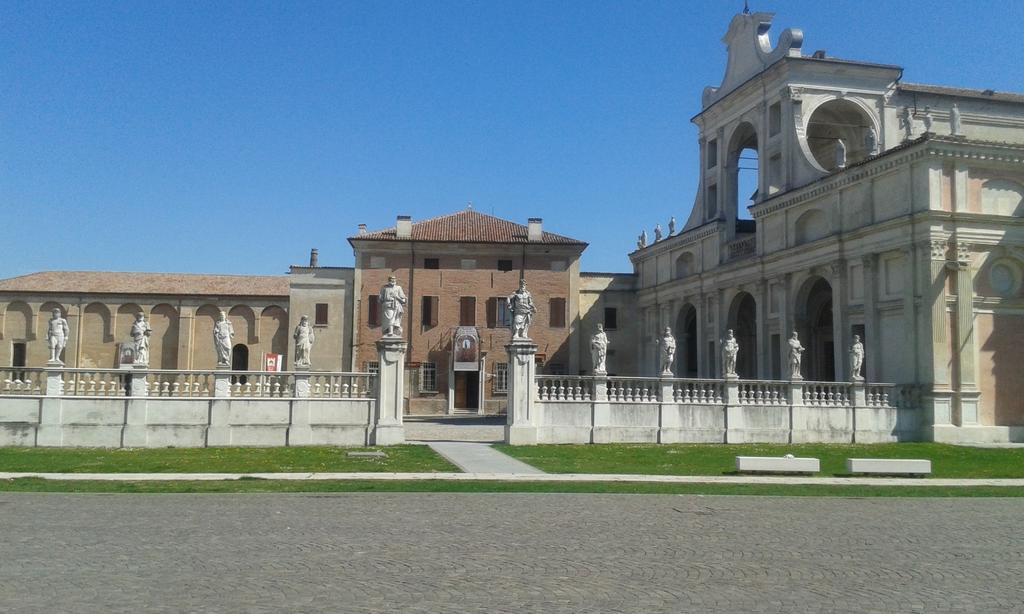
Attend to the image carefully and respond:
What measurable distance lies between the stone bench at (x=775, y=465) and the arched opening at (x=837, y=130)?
81.9 feet

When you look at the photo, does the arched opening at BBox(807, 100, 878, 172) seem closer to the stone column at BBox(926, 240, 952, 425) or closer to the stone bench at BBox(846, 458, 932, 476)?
the stone column at BBox(926, 240, 952, 425)

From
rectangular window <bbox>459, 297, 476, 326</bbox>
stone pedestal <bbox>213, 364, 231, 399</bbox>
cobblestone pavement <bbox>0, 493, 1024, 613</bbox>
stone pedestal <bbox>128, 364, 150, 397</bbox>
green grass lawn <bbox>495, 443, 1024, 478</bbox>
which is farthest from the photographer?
rectangular window <bbox>459, 297, 476, 326</bbox>

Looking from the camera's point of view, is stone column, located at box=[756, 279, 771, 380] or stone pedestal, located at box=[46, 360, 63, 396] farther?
stone column, located at box=[756, 279, 771, 380]

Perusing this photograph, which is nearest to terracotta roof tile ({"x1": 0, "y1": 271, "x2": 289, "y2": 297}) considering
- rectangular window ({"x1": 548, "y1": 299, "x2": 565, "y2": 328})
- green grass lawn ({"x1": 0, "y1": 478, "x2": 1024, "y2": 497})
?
rectangular window ({"x1": 548, "y1": 299, "x2": 565, "y2": 328})

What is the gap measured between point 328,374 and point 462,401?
28.0m

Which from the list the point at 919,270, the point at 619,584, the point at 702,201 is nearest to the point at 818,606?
A: the point at 619,584

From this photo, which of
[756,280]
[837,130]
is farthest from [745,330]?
[837,130]

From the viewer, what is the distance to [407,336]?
52750 millimetres

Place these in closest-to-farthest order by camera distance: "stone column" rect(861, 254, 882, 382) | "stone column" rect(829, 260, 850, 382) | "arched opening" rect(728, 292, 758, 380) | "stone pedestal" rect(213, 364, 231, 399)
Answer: "stone pedestal" rect(213, 364, 231, 399) < "stone column" rect(861, 254, 882, 382) < "stone column" rect(829, 260, 850, 382) < "arched opening" rect(728, 292, 758, 380)

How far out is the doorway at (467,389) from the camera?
52531 millimetres

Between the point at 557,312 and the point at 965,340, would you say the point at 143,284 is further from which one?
the point at 965,340

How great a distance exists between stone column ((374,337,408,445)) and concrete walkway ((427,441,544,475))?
4.07 feet

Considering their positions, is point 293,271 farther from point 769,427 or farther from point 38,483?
point 38,483

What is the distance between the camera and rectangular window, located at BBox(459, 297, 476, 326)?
2104 inches
